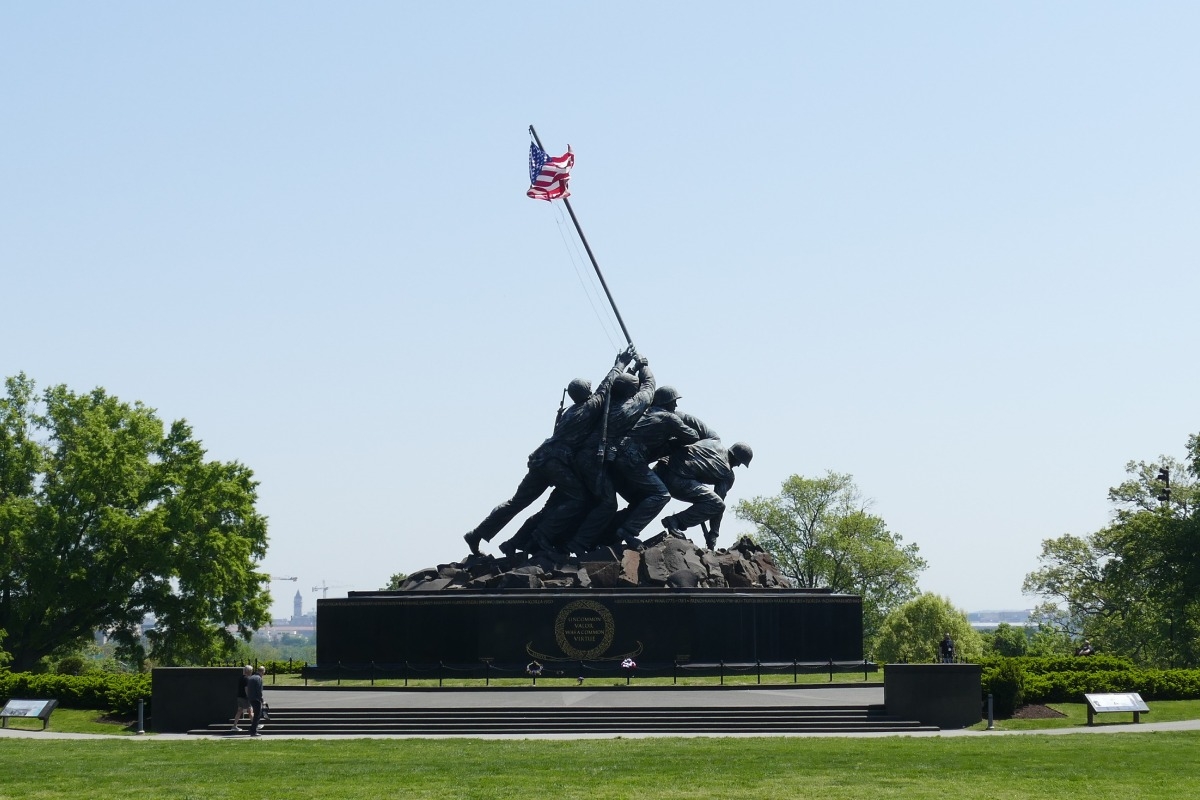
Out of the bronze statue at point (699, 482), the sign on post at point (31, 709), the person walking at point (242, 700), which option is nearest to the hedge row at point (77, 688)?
the sign on post at point (31, 709)

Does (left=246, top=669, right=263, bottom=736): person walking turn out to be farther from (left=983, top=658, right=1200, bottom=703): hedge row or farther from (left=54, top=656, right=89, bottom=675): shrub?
A: (left=54, top=656, right=89, bottom=675): shrub

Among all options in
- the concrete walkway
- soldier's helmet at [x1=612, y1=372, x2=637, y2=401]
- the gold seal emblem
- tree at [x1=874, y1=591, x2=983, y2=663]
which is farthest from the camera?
tree at [x1=874, y1=591, x2=983, y2=663]

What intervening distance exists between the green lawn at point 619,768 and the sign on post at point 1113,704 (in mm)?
2500

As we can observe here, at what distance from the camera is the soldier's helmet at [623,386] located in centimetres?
4175

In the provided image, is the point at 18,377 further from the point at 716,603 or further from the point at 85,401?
the point at 716,603

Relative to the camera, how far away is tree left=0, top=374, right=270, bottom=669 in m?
47.8

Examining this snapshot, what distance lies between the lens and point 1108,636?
6775 centimetres

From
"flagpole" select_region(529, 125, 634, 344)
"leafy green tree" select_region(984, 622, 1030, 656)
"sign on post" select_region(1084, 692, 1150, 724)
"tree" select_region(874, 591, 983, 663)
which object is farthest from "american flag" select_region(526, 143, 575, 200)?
"leafy green tree" select_region(984, 622, 1030, 656)

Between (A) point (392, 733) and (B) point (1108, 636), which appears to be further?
(B) point (1108, 636)

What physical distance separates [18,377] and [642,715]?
32753 millimetres

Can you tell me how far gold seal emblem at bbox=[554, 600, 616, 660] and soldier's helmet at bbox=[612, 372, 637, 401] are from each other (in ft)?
23.5

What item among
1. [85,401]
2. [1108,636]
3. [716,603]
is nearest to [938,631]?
[1108,636]

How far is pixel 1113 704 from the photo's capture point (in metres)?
29.0

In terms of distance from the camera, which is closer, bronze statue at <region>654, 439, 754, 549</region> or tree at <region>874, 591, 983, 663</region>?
bronze statue at <region>654, 439, 754, 549</region>
